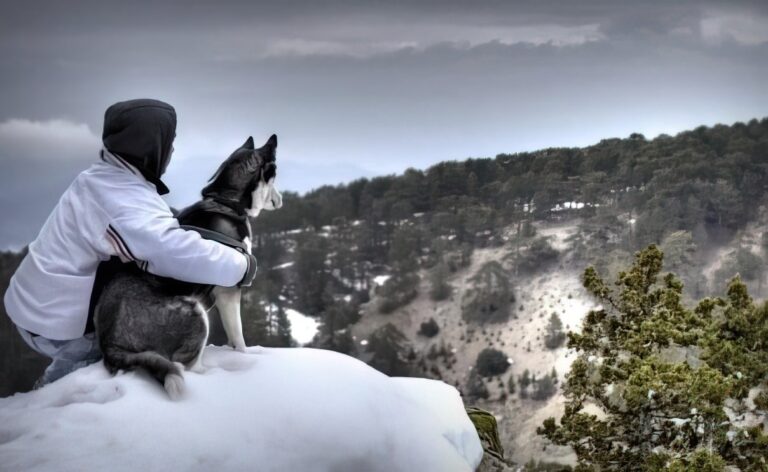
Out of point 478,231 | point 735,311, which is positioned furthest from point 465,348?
point 735,311

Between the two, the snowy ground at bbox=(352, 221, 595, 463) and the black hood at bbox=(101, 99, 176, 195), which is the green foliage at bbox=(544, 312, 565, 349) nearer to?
the snowy ground at bbox=(352, 221, 595, 463)

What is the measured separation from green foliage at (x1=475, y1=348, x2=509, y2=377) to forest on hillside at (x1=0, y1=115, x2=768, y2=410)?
6.14 feet

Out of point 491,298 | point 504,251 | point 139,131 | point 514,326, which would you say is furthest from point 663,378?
point 504,251

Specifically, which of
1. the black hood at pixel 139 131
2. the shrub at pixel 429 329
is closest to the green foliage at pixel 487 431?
the black hood at pixel 139 131

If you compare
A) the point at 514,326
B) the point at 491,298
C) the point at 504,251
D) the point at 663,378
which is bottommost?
the point at 514,326

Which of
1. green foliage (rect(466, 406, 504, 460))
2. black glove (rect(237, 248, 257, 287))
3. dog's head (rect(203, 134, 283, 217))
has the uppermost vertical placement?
dog's head (rect(203, 134, 283, 217))

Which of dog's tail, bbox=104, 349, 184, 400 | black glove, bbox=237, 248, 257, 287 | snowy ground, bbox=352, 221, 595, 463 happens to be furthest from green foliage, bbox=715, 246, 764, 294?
dog's tail, bbox=104, 349, 184, 400

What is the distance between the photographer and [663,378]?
346 inches

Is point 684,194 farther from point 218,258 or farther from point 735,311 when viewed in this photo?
point 218,258

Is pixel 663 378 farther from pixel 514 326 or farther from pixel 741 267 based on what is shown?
pixel 514 326

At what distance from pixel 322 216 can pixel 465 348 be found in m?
10.4

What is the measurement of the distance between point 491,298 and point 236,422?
Answer: 2997 centimetres

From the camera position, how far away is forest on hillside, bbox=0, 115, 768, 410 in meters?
27.8

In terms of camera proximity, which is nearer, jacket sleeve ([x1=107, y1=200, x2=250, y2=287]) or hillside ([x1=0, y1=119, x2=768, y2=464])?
jacket sleeve ([x1=107, y1=200, x2=250, y2=287])
